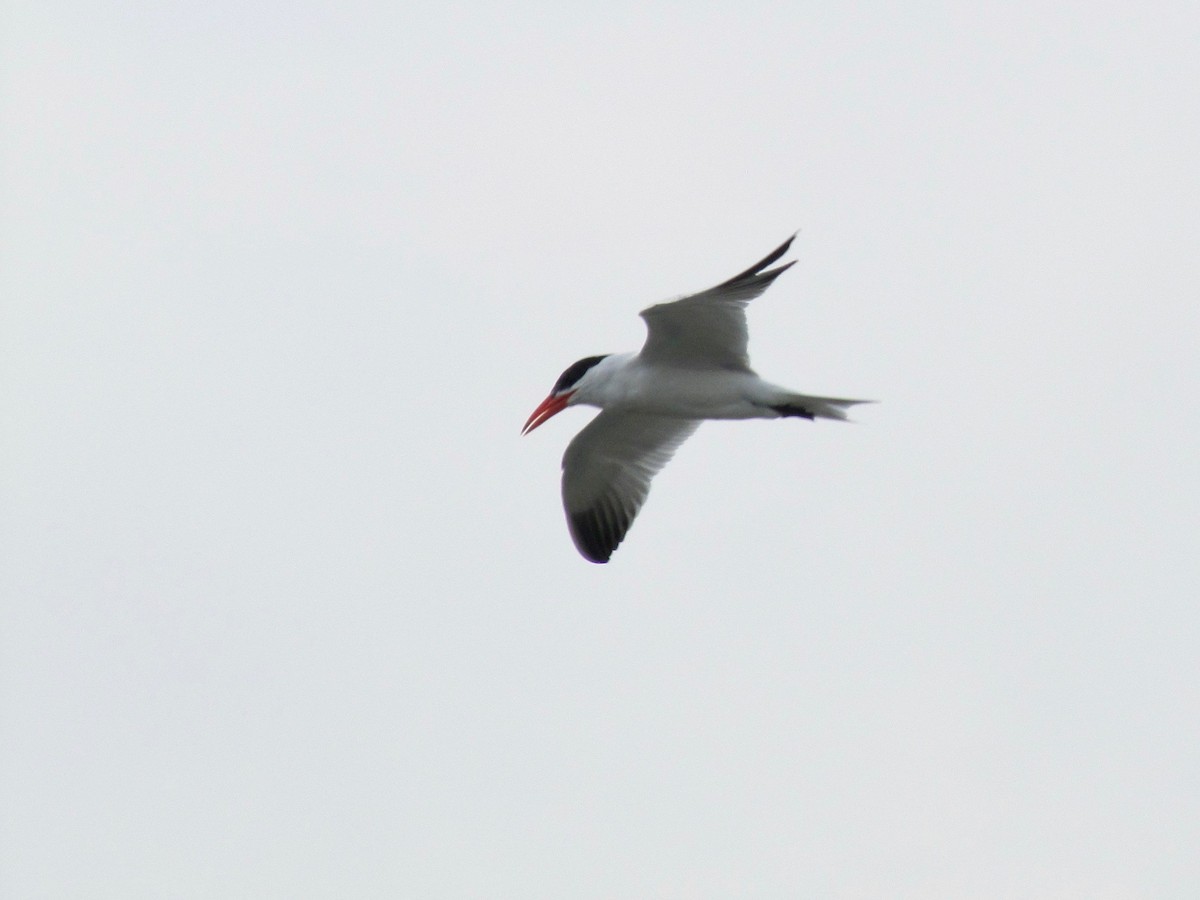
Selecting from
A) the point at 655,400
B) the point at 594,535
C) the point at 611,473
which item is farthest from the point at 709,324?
the point at 594,535

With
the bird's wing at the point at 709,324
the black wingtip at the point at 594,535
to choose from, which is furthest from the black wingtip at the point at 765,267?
the black wingtip at the point at 594,535

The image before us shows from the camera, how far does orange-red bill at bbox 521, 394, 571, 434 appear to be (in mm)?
12156

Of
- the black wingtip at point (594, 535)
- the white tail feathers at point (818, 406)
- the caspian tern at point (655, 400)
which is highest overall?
the caspian tern at point (655, 400)

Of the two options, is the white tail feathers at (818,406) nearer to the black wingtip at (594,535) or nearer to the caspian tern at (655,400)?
the caspian tern at (655,400)

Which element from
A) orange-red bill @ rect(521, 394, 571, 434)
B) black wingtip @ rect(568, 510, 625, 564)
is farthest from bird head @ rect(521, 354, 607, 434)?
black wingtip @ rect(568, 510, 625, 564)

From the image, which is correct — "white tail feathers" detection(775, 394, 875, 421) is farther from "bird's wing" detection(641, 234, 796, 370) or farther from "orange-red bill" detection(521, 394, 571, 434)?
"orange-red bill" detection(521, 394, 571, 434)

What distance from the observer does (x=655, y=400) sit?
11391mm

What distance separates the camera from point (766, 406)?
Answer: 36.6 feet

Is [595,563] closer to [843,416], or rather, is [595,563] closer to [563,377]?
[563,377]

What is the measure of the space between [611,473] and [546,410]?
3.38 ft

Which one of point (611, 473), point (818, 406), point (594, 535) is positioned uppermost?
point (611, 473)

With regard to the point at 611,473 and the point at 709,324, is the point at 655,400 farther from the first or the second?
the point at 611,473

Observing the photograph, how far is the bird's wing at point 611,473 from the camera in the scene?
42.1 feet

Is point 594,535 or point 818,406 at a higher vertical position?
point 818,406
